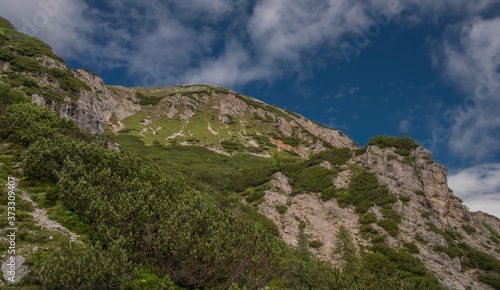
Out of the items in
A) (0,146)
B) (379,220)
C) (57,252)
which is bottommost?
(57,252)

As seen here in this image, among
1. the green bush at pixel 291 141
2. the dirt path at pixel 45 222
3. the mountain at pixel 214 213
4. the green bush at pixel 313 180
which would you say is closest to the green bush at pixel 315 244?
the mountain at pixel 214 213

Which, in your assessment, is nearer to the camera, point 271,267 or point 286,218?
point 271,267

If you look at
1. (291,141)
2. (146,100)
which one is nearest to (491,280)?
(291,141)

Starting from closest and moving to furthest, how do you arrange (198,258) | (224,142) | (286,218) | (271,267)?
(198,258)
(271,267)
(286,218)
(224,142)

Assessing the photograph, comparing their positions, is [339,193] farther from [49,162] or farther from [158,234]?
[49,162]

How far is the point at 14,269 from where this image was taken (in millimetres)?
9000

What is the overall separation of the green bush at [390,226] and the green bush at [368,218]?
101cm

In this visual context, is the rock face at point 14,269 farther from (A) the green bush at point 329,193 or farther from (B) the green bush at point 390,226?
(A) the green bush at point 329,193

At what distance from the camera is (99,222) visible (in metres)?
12.7

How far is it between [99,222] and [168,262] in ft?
13.8

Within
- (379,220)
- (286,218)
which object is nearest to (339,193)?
(379,220)

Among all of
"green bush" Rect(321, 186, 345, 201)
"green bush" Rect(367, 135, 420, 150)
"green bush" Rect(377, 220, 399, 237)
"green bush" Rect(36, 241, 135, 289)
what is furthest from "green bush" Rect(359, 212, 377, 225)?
"green bush" Rect(36, 241, 135, 289)

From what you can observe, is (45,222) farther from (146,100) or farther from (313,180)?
(146,100)

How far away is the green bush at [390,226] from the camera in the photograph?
118 feet
